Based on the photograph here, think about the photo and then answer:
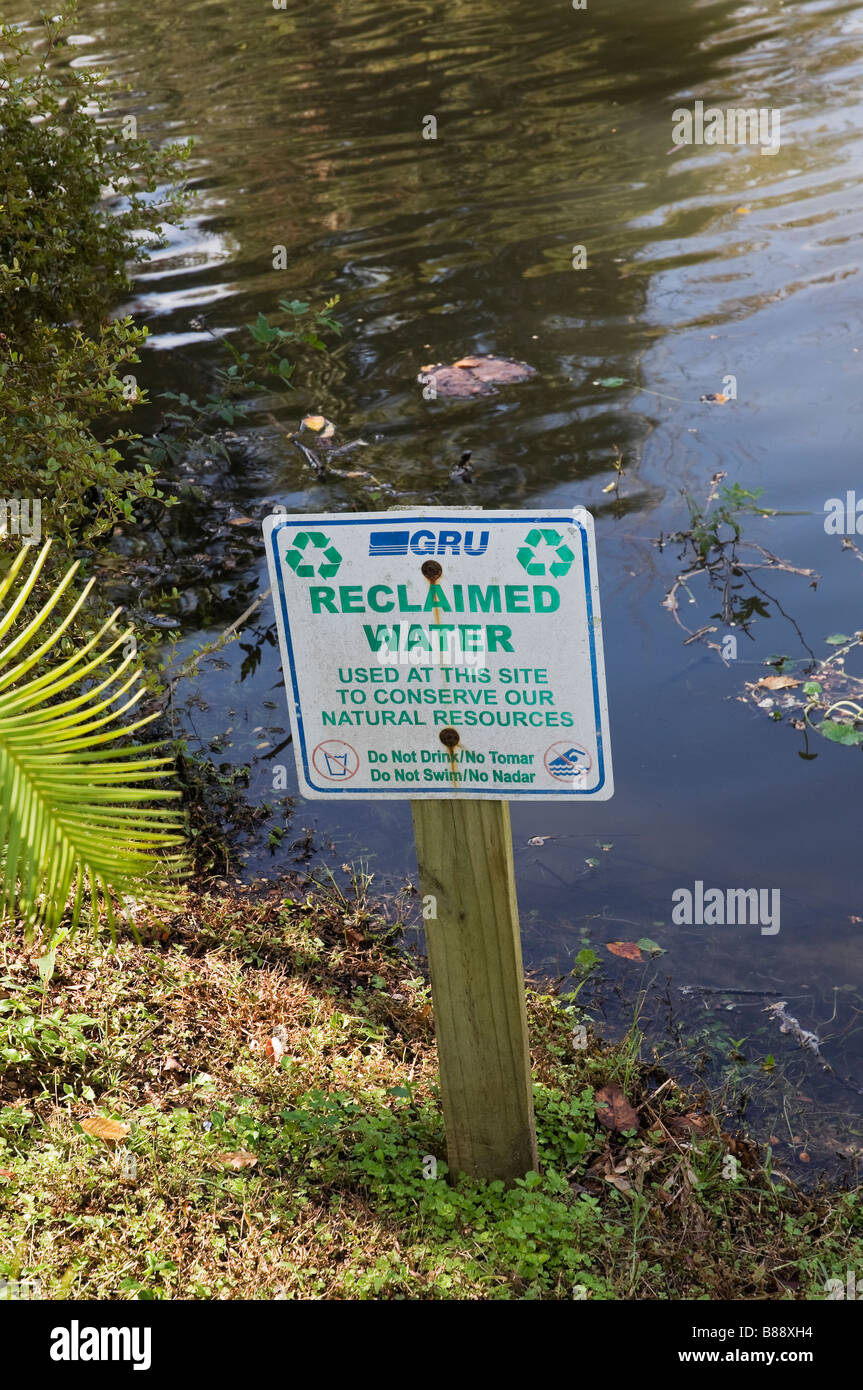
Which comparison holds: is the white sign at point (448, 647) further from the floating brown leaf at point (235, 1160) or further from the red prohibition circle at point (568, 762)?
the floating brown leaf at point (235, 1160)

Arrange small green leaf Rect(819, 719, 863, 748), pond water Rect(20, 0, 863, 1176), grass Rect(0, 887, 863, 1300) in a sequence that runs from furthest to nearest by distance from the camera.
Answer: small green leaf Rect(819, 719, 863, 748), pond water Rect(20, 0, 863, 1176), grass Rect(0, 887, 863, 1300)

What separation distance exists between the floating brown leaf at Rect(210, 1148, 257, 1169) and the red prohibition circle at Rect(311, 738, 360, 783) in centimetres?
98

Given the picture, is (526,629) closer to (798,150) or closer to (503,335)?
(503,335)

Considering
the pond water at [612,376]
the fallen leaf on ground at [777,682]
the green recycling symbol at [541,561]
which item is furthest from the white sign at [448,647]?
A: the fallen leaf on ground at [777,682]

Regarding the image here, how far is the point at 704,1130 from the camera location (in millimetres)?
3021

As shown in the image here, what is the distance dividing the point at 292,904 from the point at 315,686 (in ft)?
5.29

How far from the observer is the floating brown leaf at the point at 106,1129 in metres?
2.81

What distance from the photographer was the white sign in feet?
7.31

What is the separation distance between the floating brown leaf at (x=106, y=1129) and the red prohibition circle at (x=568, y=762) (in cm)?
140

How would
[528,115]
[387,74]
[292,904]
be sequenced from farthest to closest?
[387,74], [528,115], [292,904]

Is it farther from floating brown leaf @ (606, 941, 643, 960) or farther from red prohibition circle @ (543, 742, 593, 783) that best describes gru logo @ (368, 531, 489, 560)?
floating brown leaf @ (606, 941, 643, 960)

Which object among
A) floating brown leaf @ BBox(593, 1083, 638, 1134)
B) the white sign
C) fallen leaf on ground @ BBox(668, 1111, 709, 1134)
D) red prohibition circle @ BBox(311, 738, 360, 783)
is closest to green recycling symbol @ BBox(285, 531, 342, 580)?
the white sign

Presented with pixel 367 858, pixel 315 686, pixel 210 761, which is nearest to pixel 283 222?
pixel 210 761

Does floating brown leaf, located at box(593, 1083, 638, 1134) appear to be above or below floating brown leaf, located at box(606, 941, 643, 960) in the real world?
below
